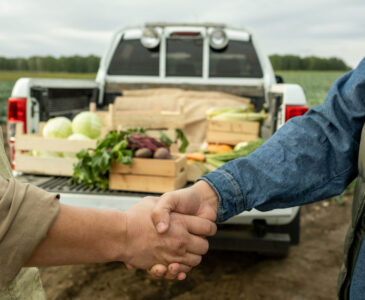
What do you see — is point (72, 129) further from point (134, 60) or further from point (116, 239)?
point (116, 239)

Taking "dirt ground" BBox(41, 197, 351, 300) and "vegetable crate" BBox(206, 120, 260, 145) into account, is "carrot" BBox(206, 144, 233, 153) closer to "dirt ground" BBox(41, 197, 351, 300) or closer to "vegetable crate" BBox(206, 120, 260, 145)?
"vegetable crate" BBox(206, 120, 260, 145)

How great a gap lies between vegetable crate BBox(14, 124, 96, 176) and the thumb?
5.38ft

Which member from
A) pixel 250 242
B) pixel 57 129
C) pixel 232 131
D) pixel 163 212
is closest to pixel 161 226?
pixel 163 212

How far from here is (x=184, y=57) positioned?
5.61m

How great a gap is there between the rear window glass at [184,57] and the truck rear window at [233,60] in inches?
7.0

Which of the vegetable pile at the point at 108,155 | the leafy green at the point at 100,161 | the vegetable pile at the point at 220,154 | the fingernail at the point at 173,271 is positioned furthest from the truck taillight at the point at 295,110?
the fingernail at the point at 173,271

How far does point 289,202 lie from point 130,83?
3.97 m

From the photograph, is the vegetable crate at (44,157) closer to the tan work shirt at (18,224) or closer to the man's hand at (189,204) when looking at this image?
the man's hand at (189,204)

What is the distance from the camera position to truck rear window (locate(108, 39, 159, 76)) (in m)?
5.55

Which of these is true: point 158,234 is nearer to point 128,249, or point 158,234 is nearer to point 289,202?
point 128,249

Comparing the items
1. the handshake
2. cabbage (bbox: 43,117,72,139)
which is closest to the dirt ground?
cabbage (bbox: 43,117,72,139)

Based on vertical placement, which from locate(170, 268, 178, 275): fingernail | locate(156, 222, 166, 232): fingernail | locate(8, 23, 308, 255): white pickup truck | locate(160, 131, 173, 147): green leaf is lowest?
locate(170, 268, 178, 275): fingernail

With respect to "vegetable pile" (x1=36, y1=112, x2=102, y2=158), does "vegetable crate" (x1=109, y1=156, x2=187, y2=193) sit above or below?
below

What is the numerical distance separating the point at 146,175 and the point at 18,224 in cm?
208
